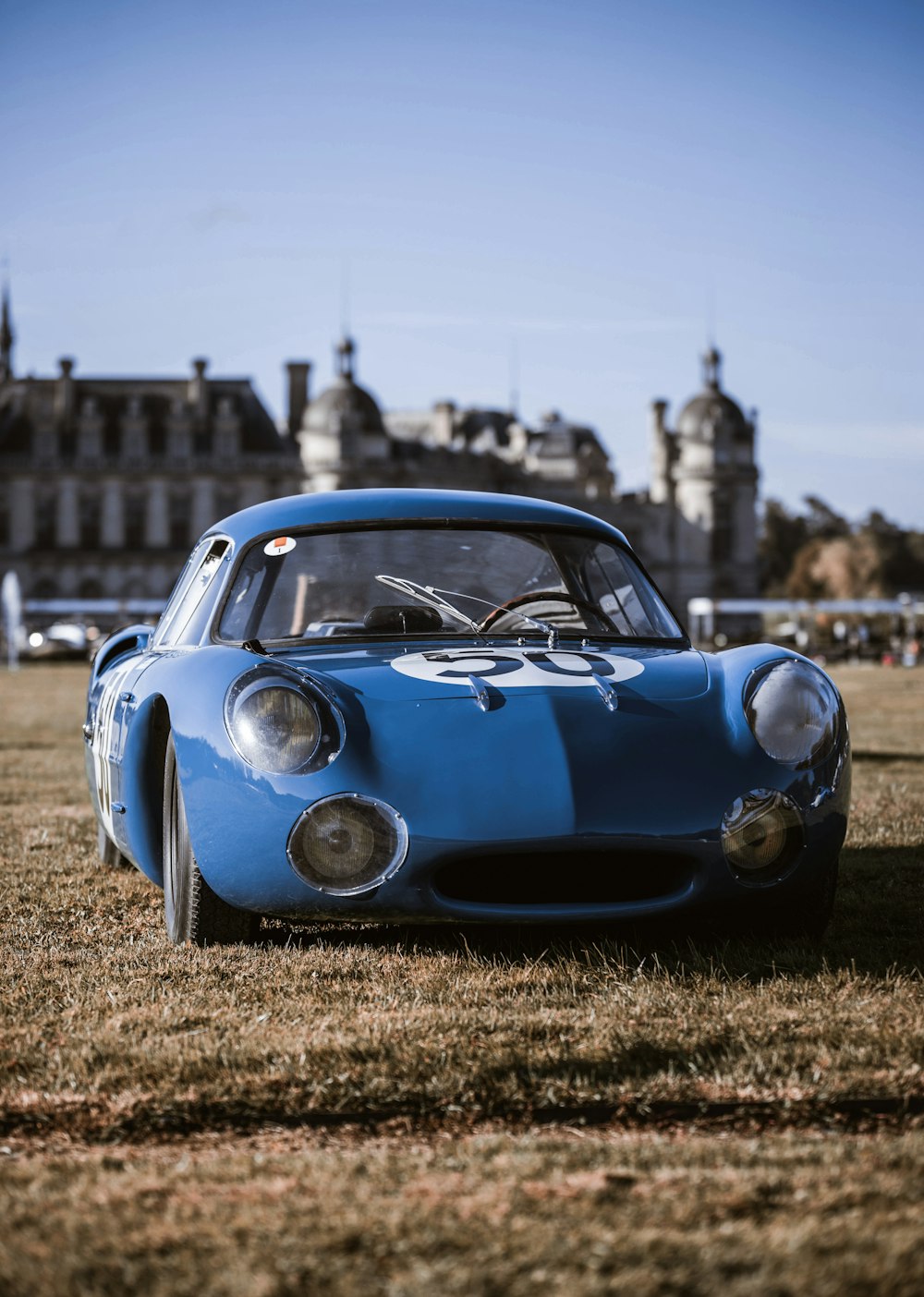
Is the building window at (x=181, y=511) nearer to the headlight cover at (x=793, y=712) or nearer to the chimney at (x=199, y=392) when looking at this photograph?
the chimney at (x=199, y=392)

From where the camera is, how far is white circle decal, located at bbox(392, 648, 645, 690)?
436 centimetres

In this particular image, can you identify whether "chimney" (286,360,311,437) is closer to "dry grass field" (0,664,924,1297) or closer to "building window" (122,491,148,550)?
"building window" (122,491,148,550)

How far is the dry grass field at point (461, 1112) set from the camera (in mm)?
2289

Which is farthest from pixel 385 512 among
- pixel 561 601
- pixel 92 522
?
pixel 92 522

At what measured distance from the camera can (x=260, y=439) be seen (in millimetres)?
94062

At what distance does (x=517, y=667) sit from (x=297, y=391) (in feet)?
308

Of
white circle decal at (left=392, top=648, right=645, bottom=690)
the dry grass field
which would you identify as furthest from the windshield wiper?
the dry grass field

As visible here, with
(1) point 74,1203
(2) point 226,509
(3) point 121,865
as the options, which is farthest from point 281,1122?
(2) point 226,509

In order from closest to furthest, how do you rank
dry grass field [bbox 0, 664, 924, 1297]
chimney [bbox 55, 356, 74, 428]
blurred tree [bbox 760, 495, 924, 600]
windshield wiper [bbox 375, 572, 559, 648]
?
dry grass field [bbox 0, 664, 924, 1297] → windshield wiper [bbox 375, 572, 559, 648] → chimney [bbox 55, 356, 74, 428] → blurred tree [bbox 760, 495, 924, 600]

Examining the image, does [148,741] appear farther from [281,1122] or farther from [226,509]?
[226,509]

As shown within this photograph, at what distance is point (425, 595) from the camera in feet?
17.2

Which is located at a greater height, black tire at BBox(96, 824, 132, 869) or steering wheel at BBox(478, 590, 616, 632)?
steering wheel at BBox(478, 590, 616, 632)

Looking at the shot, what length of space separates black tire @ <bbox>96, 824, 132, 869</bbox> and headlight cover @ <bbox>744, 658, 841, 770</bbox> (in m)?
2.99

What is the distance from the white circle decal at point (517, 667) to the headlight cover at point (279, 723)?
12.1 inches
